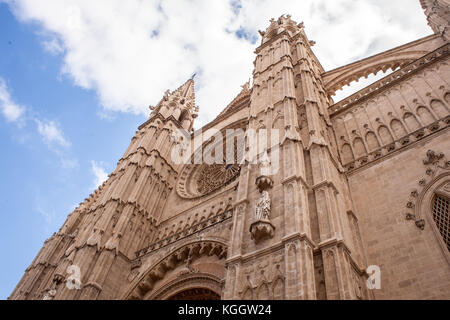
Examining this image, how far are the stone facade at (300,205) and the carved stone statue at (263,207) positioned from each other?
33mm

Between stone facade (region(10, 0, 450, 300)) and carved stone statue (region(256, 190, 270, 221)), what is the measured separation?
0.11 feet

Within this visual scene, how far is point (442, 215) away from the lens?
8.72 m

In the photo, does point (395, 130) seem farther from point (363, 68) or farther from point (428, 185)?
point (363, 68)

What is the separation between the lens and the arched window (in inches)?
331

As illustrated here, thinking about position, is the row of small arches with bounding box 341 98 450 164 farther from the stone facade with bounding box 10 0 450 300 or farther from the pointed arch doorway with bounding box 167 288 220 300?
the pointed arch doorway with bounding box 167 288 220 300

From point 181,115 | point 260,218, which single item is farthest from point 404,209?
point 181,115

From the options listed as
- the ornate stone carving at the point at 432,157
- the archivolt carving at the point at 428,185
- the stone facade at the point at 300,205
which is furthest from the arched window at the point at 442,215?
the ornate stone carving at the point at 432,157

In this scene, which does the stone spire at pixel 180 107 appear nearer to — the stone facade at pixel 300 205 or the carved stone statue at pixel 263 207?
the stone facade at pixel 300 205

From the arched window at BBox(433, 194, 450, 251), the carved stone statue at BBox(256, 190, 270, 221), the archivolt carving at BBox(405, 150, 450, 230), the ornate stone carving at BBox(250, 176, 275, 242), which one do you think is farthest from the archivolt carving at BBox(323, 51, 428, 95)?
the carved stone statue at BBox(256, 190, 270, 221)

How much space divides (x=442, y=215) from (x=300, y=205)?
345 cm

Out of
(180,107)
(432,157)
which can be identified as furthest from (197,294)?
(180,107)

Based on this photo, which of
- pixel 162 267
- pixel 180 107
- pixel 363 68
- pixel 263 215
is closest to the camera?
pixel 263 215
